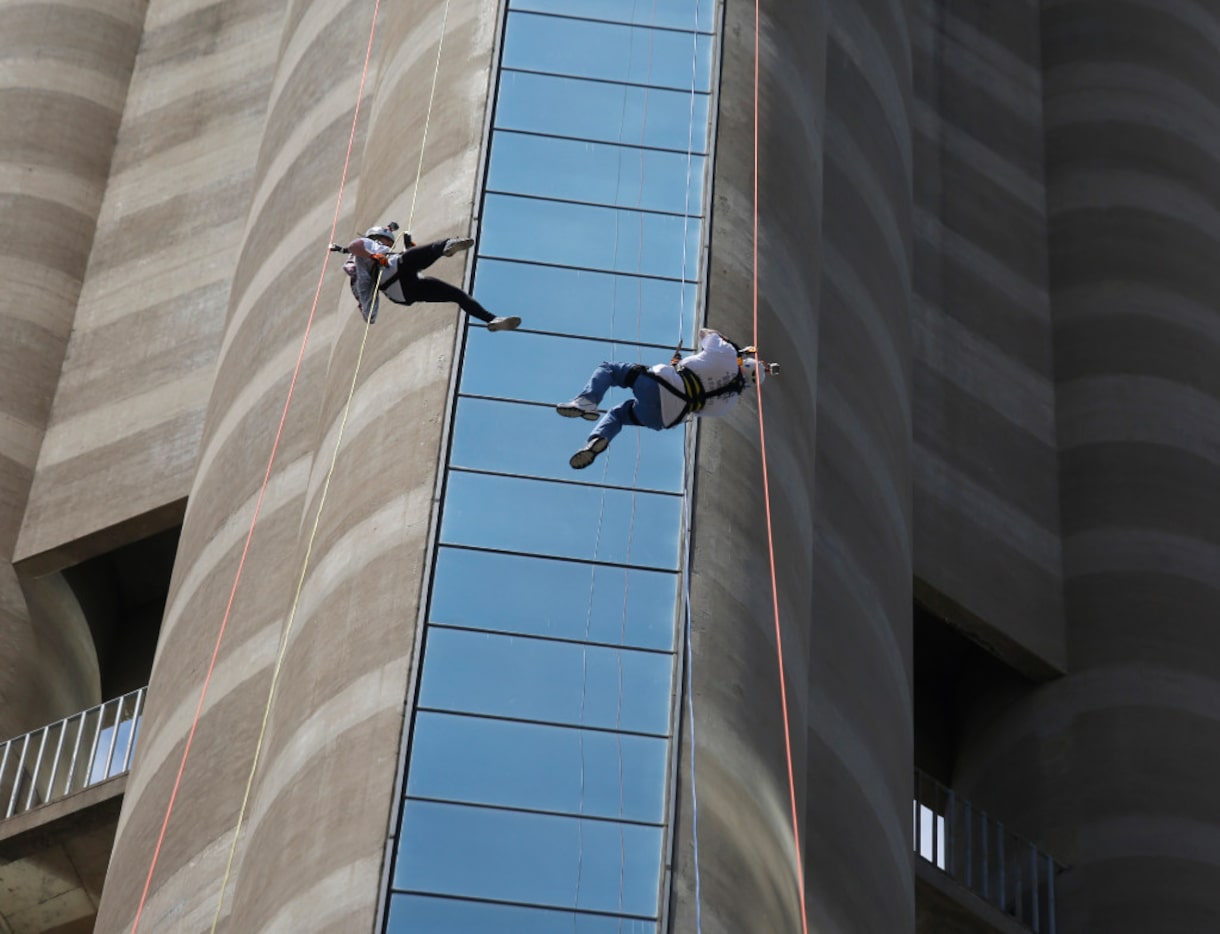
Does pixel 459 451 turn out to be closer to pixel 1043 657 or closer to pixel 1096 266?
pixel 1043 657

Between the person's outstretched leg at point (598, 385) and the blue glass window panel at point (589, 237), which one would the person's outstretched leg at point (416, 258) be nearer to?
the person's outstretched leg at point (598, 385)

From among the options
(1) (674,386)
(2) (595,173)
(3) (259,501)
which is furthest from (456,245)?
(3) (259,501)

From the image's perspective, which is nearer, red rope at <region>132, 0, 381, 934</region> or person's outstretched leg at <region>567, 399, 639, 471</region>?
person's outstretched leg at <region>567, 399, 639, 471</region>

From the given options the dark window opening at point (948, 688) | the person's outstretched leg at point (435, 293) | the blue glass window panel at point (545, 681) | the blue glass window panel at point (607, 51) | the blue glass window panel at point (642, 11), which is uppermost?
the blue glass window panel at point (642, 11)

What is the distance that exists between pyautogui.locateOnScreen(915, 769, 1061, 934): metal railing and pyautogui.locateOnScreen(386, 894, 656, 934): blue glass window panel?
30.9ft

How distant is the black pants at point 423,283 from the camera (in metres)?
30.7

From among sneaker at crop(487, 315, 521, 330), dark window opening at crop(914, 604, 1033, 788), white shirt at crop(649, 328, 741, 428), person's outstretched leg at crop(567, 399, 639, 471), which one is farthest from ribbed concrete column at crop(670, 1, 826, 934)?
dark window opening at crop(914, 604, 1033, 788)

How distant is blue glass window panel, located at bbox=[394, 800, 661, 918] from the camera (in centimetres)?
3086

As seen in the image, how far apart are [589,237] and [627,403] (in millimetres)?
7171

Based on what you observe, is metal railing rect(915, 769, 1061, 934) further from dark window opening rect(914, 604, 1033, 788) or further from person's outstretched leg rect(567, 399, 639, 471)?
person's outstretched leg rect(567, 399, 639, 471)

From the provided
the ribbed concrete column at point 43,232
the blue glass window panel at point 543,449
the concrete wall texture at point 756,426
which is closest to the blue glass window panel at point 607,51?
the concrete wall texture at point 756,426

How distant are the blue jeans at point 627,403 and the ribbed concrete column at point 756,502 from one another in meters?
3.74

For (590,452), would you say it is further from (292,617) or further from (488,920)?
(292,617)

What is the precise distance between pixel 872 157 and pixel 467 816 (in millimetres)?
14368
